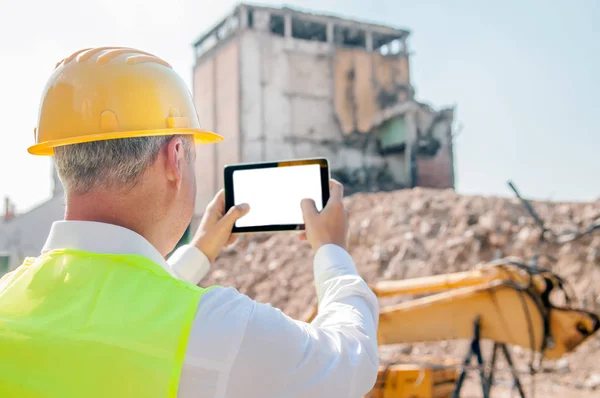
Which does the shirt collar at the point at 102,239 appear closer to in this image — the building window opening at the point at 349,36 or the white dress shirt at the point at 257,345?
the white dress shirt at the point at 257,345

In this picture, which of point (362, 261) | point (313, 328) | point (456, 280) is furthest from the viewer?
point (362, 261)

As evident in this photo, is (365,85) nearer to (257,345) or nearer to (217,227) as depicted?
(217,227)

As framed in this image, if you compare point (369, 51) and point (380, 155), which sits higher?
point (369, 51)

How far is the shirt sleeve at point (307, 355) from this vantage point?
1.00 m

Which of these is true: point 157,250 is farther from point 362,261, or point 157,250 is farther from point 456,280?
point 362,261

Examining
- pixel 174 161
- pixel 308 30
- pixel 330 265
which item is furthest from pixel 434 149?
pixel 174 161

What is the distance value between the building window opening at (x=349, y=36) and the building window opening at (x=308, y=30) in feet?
1.92

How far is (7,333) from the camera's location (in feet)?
3.32

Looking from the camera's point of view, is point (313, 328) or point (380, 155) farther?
point (380, 155)

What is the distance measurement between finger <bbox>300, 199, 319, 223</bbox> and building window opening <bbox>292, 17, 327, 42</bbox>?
73.2ft

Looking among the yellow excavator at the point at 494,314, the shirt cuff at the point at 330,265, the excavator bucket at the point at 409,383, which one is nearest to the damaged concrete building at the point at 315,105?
the excavator bucket at the point at 409,383

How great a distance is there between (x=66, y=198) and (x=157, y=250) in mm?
230

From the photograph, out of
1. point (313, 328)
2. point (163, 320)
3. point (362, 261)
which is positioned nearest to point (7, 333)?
point (163, 320)

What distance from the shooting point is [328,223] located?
1.57 m
